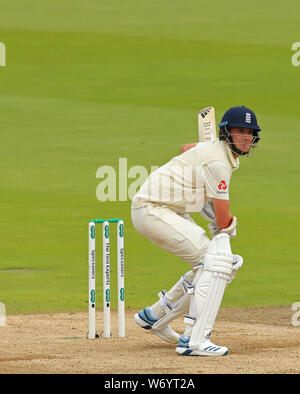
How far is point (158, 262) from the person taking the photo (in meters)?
13.4

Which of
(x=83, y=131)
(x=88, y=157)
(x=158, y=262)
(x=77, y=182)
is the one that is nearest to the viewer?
(x=158, y=262)

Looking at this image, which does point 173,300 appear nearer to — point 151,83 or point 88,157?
point 88,157

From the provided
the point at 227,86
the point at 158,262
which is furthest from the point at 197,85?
the point at 158,262

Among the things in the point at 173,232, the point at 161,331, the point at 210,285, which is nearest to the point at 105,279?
the point at 161,331

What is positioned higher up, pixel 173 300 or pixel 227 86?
pixel 227 86

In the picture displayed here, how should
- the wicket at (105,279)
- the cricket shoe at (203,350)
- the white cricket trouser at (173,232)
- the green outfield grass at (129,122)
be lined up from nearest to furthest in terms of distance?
the cricket shoe at (203,350), the white cricket trouser at (173,232), the wicket at (105,279), the green outfield grass at (129,122)

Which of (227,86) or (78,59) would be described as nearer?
(227,86)

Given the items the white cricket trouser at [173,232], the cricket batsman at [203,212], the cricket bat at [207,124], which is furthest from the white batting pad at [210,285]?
the cricket bat at [207,124]

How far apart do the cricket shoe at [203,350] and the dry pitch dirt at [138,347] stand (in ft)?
0.23

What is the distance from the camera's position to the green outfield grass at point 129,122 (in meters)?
12.8

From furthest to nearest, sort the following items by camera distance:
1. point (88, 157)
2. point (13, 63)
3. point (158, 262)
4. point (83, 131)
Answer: point (13, 63), point (83, 131), point (88, 157), point (158, 262)

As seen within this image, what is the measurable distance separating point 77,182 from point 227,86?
941 centimetres

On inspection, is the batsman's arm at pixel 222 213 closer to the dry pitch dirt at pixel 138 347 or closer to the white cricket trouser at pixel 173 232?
the white cricket trouser at pixel 173 232
